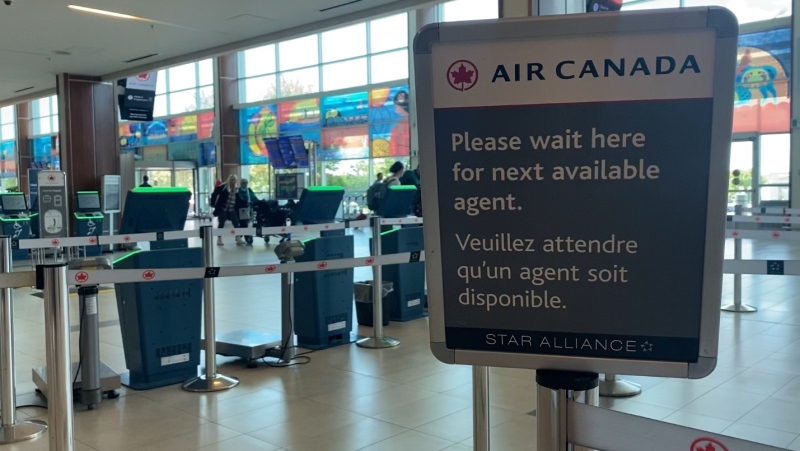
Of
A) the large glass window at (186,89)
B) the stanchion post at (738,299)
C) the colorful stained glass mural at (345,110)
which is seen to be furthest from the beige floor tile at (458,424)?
the large glass window at (186,89)

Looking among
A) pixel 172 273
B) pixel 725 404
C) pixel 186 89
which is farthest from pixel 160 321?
pixel 186 89

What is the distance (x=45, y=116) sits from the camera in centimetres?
3406

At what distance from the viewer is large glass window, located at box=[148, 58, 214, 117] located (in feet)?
90.6

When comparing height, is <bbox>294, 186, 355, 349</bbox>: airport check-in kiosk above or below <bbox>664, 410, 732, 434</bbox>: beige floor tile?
above

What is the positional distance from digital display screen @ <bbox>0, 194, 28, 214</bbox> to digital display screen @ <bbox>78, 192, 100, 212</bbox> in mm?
1009

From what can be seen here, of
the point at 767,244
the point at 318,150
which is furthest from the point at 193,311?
the point at 318,150

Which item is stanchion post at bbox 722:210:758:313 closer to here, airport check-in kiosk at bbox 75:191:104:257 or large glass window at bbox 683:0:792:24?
large glass window at bbox 683:0:792:24

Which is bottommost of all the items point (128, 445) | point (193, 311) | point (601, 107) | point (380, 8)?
point (128, 445)

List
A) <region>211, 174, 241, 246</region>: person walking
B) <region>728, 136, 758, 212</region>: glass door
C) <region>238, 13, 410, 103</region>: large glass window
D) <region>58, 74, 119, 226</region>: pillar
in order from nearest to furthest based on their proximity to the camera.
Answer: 1. <region>211, 174, 241, 246</region>: person walking
2. <region>58, 74, 119, 226</region>: pillar
3. <region>728, 136, 758, 212</region>: glass door
4. <region>238, 13, 410, 103</region>: large glass window

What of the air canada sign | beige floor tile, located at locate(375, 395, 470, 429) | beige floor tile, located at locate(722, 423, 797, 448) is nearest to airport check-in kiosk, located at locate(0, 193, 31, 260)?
beige floor tile, located at locate(375, 395, 470, 429)

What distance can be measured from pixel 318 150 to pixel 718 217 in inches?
930

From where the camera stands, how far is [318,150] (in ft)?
80.2

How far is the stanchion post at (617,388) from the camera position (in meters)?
4.53

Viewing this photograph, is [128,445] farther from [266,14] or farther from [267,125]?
[267,125]
